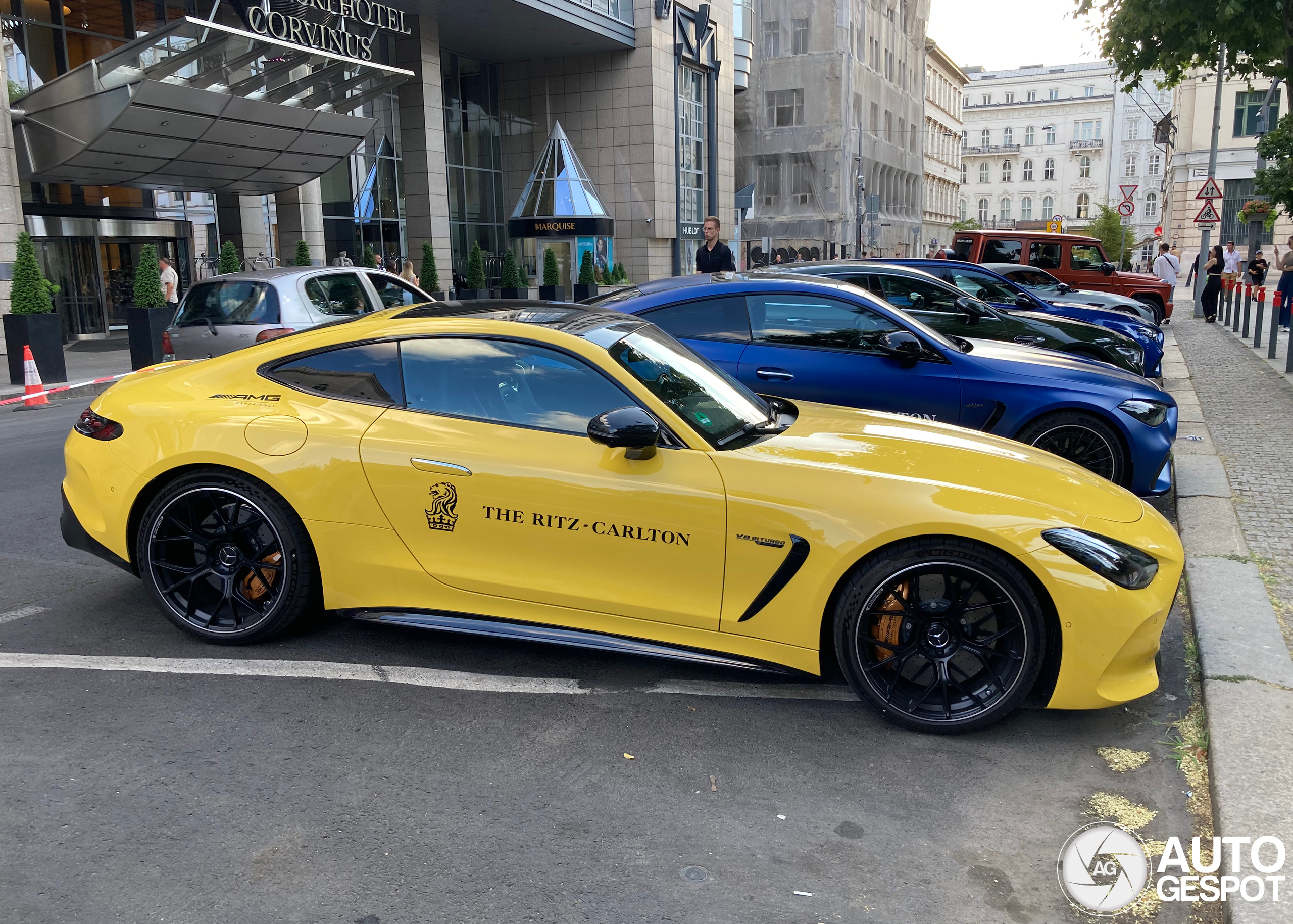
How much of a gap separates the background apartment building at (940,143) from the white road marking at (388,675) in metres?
85.0

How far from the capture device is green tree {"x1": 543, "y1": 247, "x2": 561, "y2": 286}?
30.5 meters

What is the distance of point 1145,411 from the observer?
265 inches

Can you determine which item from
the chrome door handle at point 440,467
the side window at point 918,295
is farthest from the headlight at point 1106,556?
the side window at point 918,295

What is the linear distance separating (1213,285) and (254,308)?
2217cm

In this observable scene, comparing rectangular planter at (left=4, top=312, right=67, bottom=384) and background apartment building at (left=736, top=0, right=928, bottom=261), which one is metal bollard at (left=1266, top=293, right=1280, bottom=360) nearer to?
rectangular planter at (left=4, top=312, right=67, bottom=384)

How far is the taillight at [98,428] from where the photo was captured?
464 cm

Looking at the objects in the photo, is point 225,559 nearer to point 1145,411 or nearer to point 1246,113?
point 1145,411

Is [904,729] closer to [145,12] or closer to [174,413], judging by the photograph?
[174,413]

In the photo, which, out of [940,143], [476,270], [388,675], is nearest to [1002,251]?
[476,270]

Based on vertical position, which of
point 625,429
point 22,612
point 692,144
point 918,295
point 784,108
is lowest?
point 22,612

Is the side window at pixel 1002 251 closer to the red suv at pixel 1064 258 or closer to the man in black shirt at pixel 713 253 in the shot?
the red suv at pixel 1064 258

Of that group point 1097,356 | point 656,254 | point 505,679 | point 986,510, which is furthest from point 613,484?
point 656,254

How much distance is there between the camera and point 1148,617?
364 cm

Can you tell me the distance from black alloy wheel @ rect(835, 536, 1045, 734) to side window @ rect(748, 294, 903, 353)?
3515 millimetres
